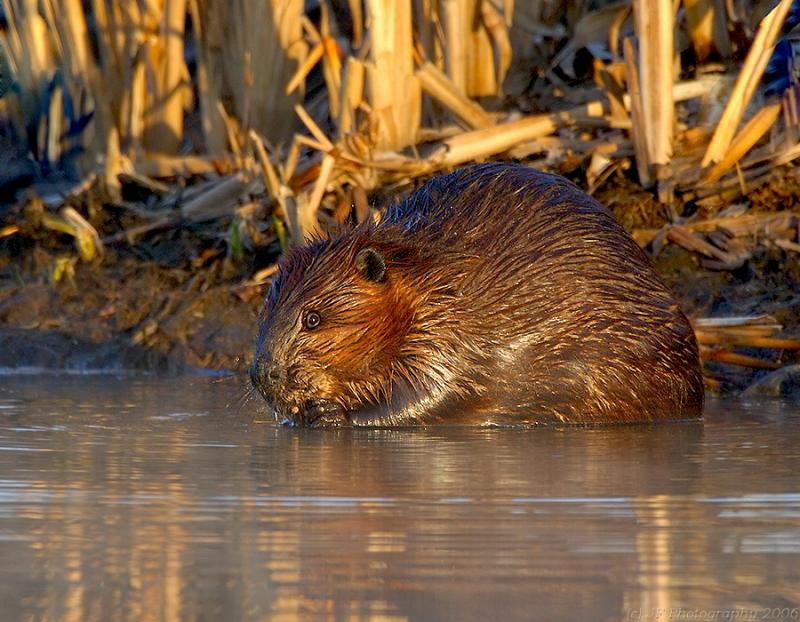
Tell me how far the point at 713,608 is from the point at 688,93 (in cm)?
518

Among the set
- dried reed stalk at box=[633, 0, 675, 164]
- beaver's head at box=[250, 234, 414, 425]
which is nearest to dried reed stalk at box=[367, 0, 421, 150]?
dried reed stalk at box=[633, 0, 675, 164]

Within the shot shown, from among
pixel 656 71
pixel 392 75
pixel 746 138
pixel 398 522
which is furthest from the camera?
pixel 392 75

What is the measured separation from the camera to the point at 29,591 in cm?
247

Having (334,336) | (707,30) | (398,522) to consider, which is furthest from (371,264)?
(707,30)

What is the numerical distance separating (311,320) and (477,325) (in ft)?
1.68

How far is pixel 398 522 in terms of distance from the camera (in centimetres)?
308

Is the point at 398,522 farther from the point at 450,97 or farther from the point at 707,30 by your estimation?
the point at 707,30

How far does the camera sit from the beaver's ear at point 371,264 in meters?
5.09

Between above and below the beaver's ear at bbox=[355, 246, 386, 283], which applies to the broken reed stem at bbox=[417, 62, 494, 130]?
above

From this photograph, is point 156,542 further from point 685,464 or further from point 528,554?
point 685,464

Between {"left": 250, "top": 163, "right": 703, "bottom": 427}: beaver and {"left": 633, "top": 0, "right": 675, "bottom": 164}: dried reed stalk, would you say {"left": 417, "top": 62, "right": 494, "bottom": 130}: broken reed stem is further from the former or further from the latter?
{"left": 250, "top": 163, "right": 703, "bottom": 427}: beaver

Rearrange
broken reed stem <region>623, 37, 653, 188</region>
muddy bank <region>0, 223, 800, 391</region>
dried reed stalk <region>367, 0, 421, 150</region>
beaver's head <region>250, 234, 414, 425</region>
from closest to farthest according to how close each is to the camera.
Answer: beaver's head <region>250, 234, 414, 425</region>, muddy bank <region>0, 223, 800, 391</region>, broken reed stem <region>623, 37, 653, 188</region>, dried reed stalk <region>367, 0, 421, 150</region>

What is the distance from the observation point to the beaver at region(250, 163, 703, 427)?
507cm

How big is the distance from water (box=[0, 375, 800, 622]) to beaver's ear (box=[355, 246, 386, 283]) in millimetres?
486
